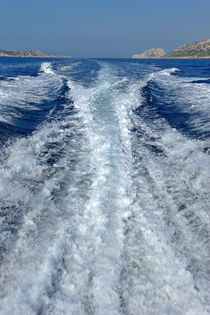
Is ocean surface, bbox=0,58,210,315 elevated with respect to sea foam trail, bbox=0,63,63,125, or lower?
elevated

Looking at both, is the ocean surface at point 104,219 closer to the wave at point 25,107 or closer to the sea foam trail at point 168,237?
the sea foam trail at point 168,237

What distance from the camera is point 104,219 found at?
3900 millimetres

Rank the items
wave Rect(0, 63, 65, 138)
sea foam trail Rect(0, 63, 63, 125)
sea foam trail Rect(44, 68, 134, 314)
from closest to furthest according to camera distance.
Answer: sea foam trail Rect(44, 68, 134, 314) → wave Rect(0, 63, 65, 138) → sea foam trail Rect(0, 63, 63, 125)

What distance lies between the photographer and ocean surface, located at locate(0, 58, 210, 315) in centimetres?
275

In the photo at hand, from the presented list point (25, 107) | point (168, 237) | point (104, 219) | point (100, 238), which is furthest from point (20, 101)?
point (168, 237)

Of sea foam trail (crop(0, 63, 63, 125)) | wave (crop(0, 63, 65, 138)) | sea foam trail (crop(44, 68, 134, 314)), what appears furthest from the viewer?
sea foam trail (crop(0, 63, 63, 125))

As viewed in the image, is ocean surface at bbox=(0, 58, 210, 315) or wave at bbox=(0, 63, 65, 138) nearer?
ocean surface at bbox=(0, 58, 210, 315)

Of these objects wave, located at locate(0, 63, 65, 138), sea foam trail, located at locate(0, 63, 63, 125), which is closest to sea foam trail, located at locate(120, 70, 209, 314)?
wave, located at locate(0, 63, 65, 138)

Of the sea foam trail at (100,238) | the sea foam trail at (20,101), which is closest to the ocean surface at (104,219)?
the sea foam trail at (100,238)

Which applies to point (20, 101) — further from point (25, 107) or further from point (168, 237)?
point (168, 237)

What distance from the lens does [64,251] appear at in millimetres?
3299

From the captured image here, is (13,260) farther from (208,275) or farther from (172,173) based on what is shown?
(172,173)

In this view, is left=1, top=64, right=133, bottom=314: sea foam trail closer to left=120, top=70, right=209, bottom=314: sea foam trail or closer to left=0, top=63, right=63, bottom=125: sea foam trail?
left=120, top=70, right=209, bottom=314: sea foam trail

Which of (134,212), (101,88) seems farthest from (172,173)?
(101,88)
